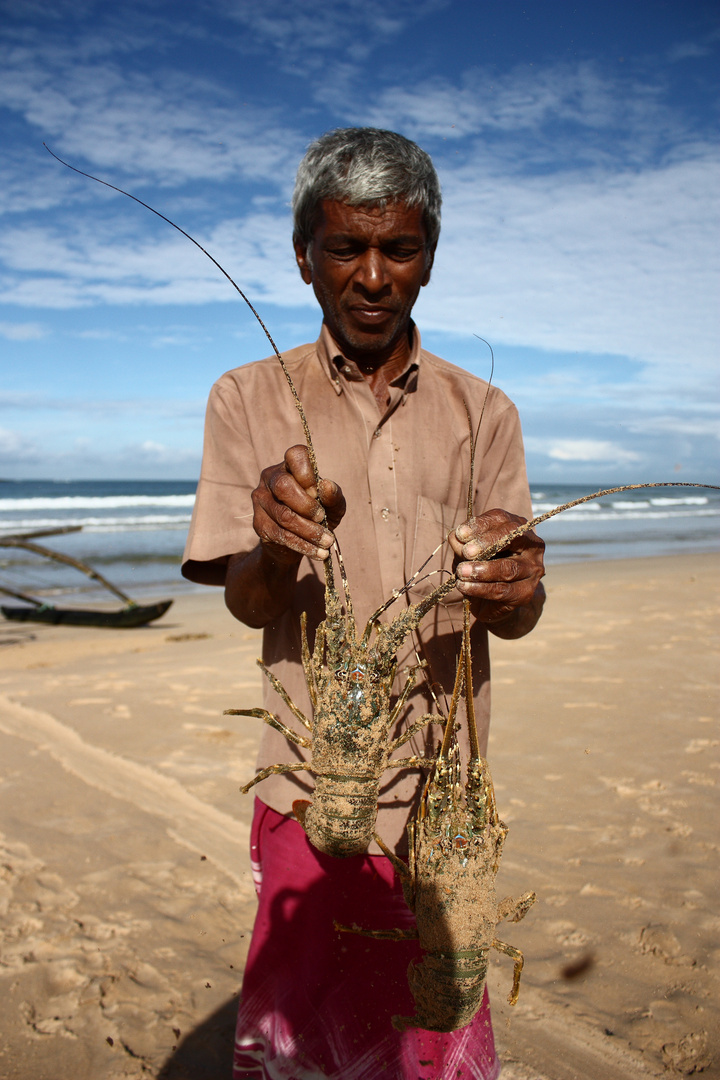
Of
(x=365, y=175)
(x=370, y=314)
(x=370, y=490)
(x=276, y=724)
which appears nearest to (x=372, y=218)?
(x=365, y=175)

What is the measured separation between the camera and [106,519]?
32375 mm

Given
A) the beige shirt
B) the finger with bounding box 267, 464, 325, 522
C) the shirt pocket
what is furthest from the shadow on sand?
the finger with bounding box 267, 464, 325, 522

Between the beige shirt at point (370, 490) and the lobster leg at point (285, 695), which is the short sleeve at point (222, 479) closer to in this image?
the beige shirt at point (370, 490)

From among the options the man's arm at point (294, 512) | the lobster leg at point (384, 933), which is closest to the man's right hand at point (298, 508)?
the man's arm at point (294, 512)

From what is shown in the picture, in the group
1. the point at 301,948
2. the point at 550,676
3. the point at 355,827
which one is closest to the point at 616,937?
the point at 301,948

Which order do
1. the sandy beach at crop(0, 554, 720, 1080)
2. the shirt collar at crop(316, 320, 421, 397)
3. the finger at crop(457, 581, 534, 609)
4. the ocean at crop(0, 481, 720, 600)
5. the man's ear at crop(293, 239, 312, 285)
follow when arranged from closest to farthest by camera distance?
the finger at crop(457, 581, 534, 609), the shirt collar at crop(316, 320, 421, 397), the man's ear at crop(293, 239, 312, 285), the sandy beach at crop(0, 554, 720, 1080), the ocean at crop(0, 481, 720, 600)

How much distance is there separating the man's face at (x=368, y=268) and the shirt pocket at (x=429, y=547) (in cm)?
60

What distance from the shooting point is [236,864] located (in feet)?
15.9

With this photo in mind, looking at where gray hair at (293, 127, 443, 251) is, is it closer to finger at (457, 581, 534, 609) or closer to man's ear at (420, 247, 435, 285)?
man's ear at (420, 247, 435, 285)

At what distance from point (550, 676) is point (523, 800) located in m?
3.11

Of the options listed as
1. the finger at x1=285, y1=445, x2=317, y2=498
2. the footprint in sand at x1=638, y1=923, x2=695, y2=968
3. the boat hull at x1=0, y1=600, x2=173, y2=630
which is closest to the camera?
the finger at x1=285, y1=445, x2=317, y2=498

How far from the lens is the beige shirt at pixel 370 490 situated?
2.49 metres

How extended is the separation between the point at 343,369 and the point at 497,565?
1.03m

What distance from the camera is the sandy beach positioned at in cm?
330
